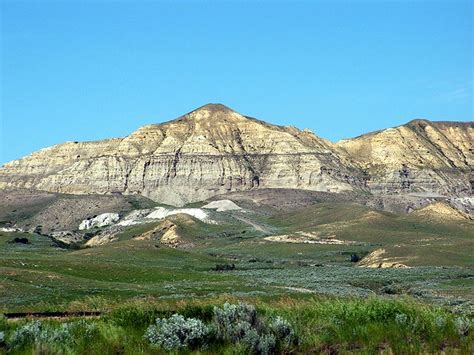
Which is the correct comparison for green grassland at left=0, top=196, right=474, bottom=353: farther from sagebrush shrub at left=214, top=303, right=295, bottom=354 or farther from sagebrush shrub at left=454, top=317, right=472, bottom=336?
sagebrush shrub at left=214, top=303, right=295, bottom=354

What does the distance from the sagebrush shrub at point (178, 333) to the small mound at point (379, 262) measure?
93.0 meters

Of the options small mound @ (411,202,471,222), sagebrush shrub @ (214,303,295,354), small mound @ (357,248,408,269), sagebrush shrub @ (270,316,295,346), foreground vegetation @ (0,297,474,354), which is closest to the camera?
sagebrush shrub @ (214,303,295,354)

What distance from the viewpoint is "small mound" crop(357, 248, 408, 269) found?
4312 inches

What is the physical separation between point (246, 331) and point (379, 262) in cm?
9849

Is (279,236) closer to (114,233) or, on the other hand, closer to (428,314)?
(114,233)

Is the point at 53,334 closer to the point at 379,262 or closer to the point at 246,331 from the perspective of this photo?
the point at 246,331

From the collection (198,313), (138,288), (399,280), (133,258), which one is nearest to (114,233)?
(133,258)

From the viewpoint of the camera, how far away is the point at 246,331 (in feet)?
57.2

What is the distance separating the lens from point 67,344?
55.8 feet

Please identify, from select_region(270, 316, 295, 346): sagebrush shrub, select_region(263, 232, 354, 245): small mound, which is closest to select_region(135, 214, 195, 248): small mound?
select_region(263, 232, 354, 245): small mound

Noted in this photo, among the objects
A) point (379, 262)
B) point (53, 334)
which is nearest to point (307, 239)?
point (379, 262)

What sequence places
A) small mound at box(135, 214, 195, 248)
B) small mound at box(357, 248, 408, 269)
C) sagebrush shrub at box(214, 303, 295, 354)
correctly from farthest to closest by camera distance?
small mound at box(135, 214, 195, 248)
small mound at box(357, 248, 408, 269)
sagebrush shrub at box(214, 303, 295, 354)

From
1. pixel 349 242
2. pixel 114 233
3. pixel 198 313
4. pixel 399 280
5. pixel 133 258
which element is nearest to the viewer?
pixel 198 313

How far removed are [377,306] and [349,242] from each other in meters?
140
